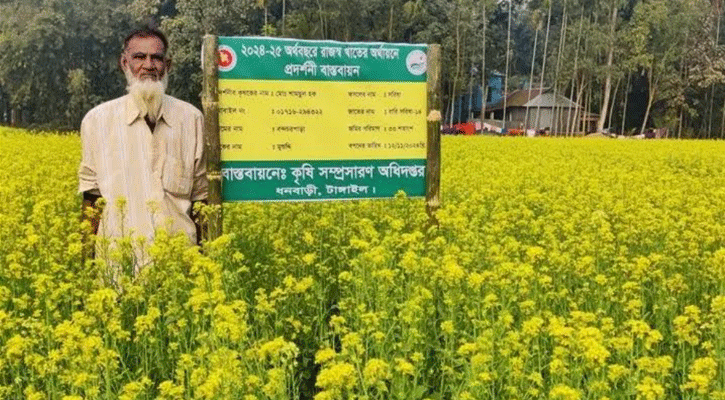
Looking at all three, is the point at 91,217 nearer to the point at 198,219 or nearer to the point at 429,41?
the point at 198,219

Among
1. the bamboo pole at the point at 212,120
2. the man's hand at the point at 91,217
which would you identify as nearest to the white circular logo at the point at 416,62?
the bamboo pole at the point at 212,120

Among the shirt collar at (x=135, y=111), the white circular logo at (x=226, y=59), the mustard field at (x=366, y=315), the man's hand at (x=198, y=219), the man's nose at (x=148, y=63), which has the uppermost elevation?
the white circular logo at (x=226, y=59)

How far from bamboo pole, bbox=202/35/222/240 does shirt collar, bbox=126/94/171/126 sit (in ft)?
1.41

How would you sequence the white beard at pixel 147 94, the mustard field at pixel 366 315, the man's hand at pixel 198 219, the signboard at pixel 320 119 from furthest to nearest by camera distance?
the signboard at pixel 320 119, the man's hand at pixel 198 219, the white beard at pixel 147 94, the mustard field at pixel 366 315

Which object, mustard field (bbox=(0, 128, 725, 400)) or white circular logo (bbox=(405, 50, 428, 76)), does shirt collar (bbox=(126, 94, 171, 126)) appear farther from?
white circular logo (bbox=(405, 50, 428, 76))

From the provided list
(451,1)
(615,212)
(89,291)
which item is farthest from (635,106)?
(89,291)

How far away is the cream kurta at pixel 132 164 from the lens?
4.38m

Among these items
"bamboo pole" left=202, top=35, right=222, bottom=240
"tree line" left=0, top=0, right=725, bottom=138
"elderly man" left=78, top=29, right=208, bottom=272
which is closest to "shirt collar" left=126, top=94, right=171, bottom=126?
"elderly man" left=78, top=29, right=208, bottom=272

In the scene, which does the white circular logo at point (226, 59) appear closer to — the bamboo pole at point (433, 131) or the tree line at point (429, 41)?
the bamboo pole at point (433, 131)

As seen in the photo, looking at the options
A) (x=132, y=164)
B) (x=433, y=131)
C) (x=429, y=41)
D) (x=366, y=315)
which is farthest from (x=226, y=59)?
(x=429, y=41)

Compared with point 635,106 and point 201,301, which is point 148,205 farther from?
point 635,106

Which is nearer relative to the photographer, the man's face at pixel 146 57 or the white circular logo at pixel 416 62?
the man's face at pixel 146 57

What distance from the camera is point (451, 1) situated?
2298 inches

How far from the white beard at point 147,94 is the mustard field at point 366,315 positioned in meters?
0.75
